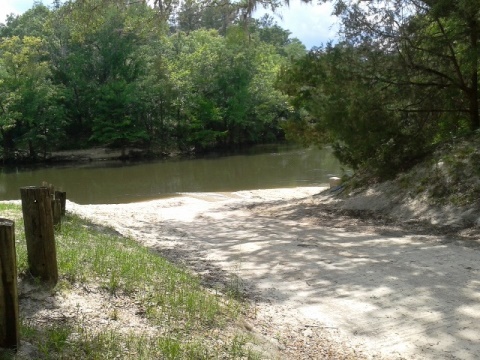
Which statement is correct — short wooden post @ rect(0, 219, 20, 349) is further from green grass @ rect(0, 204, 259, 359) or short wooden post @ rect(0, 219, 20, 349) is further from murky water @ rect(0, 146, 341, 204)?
murky water @ rect(0, 146, 341, 204)

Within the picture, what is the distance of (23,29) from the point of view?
6481cm

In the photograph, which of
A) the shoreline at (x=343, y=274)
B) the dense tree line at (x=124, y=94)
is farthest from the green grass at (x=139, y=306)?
the dense tree line at (x=124, y=94)

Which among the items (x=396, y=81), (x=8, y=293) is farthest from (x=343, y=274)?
(x=396, y=81)

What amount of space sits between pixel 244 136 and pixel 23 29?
3050 centimetres

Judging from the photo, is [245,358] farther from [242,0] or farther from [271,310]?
[242,0]

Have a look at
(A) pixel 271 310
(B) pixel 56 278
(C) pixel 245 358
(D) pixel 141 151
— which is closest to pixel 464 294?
(A) pixel 271 310

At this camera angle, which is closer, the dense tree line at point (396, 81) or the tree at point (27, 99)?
the dense tree line at point (396, 81)

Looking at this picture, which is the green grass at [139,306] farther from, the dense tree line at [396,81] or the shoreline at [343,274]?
the dense tree line at [396,81]

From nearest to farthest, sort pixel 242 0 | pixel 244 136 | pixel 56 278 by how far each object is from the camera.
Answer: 1. pixel 56 278
2. pixel 242 0
3. pixel 244 136

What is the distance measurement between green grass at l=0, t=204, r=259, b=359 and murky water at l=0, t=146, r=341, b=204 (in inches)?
825

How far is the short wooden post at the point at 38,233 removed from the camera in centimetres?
519

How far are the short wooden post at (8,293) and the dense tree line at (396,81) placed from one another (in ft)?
36.6

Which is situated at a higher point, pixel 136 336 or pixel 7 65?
pixel 7 65

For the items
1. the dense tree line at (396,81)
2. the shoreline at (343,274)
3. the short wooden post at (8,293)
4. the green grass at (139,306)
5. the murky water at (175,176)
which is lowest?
the murky water at (175,176)
